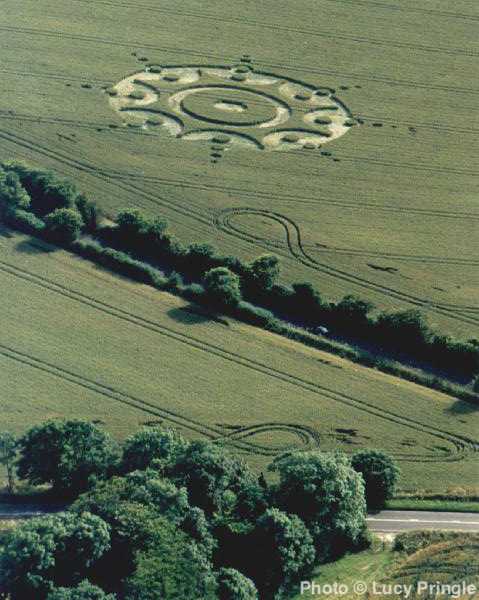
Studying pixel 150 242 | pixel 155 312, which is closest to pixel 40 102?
pixel 150 242

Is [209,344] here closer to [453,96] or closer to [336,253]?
[336,253]

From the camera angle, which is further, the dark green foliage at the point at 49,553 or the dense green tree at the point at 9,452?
the dense green tree at the point at 9,452

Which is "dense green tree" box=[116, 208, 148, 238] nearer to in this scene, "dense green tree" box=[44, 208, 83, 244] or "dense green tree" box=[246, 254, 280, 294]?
"dense green tree" box=[44, 208, 83, 244]

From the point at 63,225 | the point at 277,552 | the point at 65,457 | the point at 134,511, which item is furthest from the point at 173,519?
the point at 63,225

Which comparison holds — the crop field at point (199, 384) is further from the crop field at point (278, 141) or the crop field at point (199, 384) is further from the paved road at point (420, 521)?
the crop field at point (278, 141)

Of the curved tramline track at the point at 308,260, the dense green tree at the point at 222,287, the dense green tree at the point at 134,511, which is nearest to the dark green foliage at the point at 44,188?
the curved tramline track at the point at 308,260

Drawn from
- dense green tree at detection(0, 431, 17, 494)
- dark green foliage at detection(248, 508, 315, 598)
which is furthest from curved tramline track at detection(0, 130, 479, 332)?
dense green tree at detection(0, 431, 17, 494)

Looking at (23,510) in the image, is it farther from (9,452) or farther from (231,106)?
(231,106)
